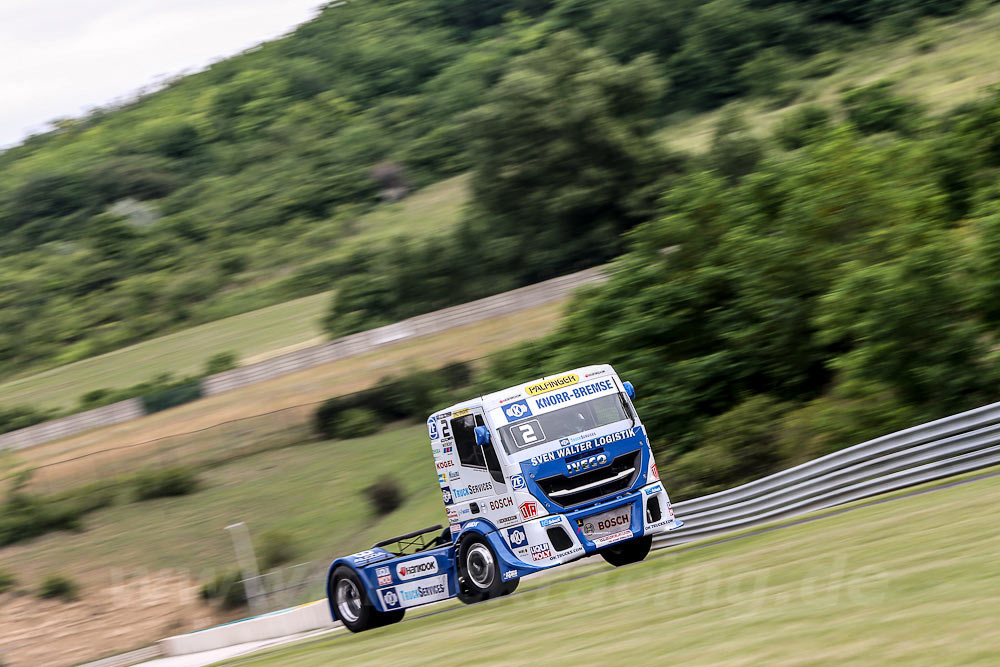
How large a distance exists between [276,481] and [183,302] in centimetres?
4887

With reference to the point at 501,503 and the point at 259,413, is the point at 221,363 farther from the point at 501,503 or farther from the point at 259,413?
the point at 501,503

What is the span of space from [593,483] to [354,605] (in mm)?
4207

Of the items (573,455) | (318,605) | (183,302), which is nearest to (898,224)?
(573,455)

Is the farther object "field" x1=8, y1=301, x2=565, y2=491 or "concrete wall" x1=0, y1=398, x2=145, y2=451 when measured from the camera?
"concrete wall" x1=0, y1=398, x2=145, y2=451

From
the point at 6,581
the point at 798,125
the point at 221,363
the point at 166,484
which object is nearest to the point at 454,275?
the point at 221,363

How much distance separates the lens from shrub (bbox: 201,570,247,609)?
3059 cm

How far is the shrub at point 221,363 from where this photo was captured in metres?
59.6

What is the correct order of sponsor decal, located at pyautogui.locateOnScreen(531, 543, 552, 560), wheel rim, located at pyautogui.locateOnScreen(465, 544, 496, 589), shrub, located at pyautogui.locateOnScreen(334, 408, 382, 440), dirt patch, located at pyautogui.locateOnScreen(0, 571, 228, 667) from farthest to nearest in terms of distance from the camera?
shrub, located at pyautogui.locateOnScreen(334, 408, 382, 440) < dirt patch, located at pyautogui.locateOnScreen(0, 571, 228, 667) < wheel rim, located at pyautogui.locateOnScreen(465, 544, 496, 589) < sponsor decal, located at pyautogui.locateOnScreen(531, 543, 552, 560)

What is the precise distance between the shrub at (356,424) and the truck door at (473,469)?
23452mm

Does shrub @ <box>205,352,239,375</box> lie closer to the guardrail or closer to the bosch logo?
the guardrail

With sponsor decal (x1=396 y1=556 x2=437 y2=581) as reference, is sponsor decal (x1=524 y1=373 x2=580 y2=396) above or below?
above

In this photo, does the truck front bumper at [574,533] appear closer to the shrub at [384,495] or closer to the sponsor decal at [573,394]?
the sponsor decal at [573,394]

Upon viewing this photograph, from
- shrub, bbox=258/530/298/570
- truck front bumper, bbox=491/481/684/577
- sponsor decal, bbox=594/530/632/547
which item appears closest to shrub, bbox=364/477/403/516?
shrub, bbox=258/530/298/570

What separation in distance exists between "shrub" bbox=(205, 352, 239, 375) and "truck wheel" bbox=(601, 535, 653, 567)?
44688 millimetres
